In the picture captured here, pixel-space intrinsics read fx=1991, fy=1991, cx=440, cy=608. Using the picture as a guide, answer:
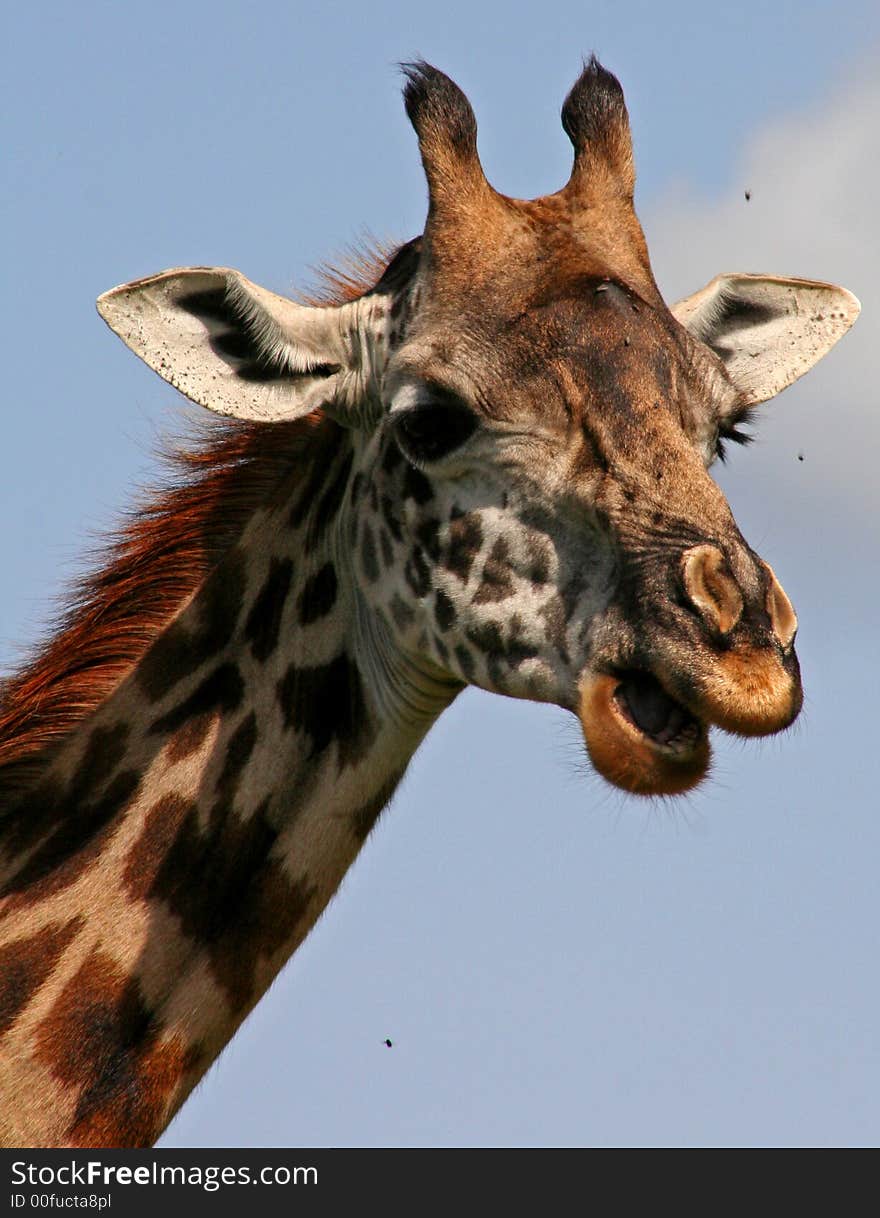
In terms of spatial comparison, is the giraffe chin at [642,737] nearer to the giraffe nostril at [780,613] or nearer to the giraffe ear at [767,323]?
the giraffe nostril at [780,613]

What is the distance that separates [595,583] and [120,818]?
2.85 m

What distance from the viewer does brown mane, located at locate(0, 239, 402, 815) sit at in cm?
1109

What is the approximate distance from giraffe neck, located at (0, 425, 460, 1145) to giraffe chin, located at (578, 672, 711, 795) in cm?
145

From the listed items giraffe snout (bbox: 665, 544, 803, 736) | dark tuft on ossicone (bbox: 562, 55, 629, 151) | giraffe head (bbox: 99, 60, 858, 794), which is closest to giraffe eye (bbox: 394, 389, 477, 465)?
giraffe head (bbox: 99, 60, 858, 794)

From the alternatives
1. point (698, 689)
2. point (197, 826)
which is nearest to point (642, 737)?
point (698, 689)

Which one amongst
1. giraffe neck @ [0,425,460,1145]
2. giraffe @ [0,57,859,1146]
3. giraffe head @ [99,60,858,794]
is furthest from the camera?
giraffe neck @ [0,425,460,1145]

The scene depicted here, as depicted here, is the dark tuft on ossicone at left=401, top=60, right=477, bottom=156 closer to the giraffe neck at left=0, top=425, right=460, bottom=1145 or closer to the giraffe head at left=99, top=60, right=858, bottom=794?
the giraffe head at left=99, top=60, right=858, bottom=794

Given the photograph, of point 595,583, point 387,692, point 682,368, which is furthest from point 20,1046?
point 682,368

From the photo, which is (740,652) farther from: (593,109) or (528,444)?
(593,109)

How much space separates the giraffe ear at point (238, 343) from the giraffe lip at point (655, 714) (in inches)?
100

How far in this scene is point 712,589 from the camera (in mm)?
9062

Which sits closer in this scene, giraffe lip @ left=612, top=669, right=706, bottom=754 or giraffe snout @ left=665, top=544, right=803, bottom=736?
giraffe snout @ left=665, top=544, right=803, bottom=736

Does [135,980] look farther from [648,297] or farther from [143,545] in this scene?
[648,297]

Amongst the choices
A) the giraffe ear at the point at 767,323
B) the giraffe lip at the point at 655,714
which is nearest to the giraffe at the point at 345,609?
the giraffe lip at the point at 655,714
